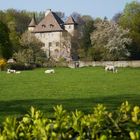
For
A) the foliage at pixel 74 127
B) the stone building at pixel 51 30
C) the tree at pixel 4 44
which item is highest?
the stone building at pixel 51 30

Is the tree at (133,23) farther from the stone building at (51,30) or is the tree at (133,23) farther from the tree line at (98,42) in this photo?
the stone building at (51,30)

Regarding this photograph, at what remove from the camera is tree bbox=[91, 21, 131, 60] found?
84375 millimetres

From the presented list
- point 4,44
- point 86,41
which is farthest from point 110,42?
point 4,44

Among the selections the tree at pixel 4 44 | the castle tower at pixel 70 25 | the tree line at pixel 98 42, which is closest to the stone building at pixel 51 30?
the castle tower at pixel 70 25

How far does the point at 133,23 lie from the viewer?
93375 millimetres

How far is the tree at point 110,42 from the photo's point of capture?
84375mm

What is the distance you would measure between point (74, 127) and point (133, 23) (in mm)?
91574

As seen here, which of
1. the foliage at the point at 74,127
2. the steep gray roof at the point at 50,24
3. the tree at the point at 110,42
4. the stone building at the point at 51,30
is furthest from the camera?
the steep gray roof at the point at 50,24

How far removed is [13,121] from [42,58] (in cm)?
7993

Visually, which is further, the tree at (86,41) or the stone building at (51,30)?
the stone building at (51,30)

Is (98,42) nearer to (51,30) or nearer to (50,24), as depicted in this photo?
(51,30)

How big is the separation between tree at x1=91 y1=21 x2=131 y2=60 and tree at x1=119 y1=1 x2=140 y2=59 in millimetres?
2080

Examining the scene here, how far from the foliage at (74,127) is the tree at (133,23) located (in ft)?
277

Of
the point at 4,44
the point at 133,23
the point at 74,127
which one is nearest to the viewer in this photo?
the point at 74,127
